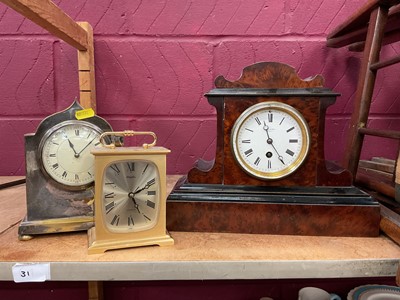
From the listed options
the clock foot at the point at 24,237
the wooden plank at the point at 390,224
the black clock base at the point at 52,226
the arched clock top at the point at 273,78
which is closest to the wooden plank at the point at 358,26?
the arched clock top at the point at 273,78

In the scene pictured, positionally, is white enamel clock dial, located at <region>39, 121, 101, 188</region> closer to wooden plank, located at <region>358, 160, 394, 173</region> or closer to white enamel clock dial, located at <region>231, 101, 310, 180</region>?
white enamel clock dial, located at <region>231, 101, 310, 180</region>

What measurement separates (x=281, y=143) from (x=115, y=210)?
0.44 meters

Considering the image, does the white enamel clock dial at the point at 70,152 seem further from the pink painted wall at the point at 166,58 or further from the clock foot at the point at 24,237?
the pink painted wall at the point at 166,58

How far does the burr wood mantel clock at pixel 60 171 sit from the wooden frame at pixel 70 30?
0.23 metres

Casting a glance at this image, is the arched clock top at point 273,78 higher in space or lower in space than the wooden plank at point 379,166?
higher

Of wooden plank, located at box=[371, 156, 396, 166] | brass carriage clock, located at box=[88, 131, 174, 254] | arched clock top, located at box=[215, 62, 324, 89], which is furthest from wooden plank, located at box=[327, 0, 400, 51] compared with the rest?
brass carriage clock, located at box=[88, 131, 174, 254]

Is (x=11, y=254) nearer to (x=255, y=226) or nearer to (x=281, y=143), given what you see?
(x=255, y=226)

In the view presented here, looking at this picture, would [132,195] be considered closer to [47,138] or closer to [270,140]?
[47,138]

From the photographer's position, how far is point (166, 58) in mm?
1234

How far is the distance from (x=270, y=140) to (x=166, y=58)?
0.65 metres

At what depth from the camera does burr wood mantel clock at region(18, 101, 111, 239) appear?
739 mm

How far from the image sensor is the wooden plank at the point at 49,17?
680 mm

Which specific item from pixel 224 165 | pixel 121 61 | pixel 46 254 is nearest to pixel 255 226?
pixel 224 165

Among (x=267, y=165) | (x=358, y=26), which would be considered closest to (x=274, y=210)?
(x=267, y=165)
